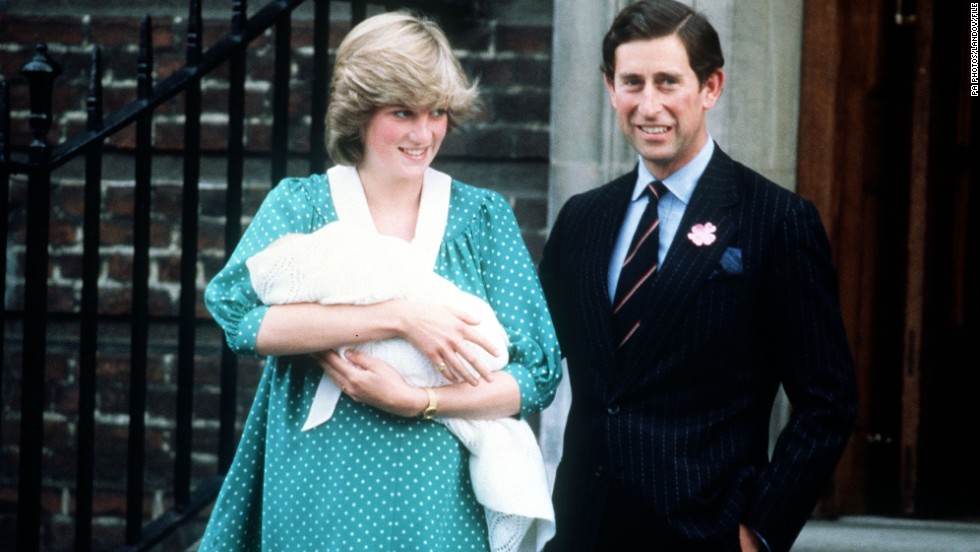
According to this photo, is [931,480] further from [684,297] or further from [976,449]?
[684,297]

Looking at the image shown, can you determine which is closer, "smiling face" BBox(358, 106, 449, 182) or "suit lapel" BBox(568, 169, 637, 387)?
"smiling face" BBox(358, 106, 449, 182)

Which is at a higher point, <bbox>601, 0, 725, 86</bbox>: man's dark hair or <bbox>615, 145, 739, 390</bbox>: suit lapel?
<bbox>601, 0, 725, 86</bbox>: man's dark hair

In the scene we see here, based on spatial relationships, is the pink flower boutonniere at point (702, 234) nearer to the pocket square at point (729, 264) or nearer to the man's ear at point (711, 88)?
the pocket square at point (729, 264)

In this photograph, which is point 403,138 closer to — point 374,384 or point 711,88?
point 374,384

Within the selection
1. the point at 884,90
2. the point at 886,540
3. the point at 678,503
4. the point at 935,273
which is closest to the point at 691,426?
the point at 678,503

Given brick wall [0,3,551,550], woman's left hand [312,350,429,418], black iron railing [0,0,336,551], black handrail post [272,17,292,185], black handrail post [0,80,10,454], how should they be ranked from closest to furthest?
woman's left hand [312,350,429,418], black handrail post [0,80,10,454], black iron railing [0,0,336,551], black handrail post [272,17,292,185], brick wall [0,3,551,550]

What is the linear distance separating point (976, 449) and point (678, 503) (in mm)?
2427

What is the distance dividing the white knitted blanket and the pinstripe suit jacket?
211 mm

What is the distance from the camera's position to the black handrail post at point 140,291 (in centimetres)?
313

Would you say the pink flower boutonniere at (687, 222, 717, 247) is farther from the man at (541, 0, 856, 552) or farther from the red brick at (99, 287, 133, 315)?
the red brick at (99, 287, 133, 315)

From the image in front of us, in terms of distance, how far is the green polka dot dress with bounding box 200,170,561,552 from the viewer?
7.82 feet

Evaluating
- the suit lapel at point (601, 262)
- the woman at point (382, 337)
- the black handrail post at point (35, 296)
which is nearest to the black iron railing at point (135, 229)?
the black handrail post at point (35, 296)

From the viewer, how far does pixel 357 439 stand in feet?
7.88


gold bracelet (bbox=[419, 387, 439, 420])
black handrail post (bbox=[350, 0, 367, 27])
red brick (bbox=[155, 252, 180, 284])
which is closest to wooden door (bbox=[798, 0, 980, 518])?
black handrail post (bbox=[350, 0, 367, 27])
